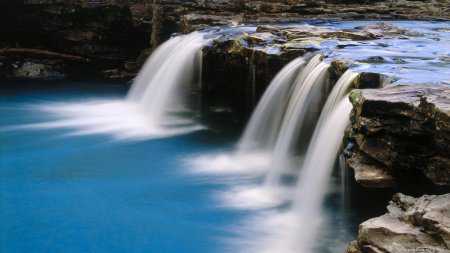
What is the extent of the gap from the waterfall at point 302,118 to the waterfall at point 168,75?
380 cm

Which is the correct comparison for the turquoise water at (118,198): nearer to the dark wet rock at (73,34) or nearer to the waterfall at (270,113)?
the waterfall at (270,113)

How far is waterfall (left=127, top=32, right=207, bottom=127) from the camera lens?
12703 millimetres

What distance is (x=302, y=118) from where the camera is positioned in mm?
8906

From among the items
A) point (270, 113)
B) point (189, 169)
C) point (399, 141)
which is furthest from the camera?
point (270, 113)

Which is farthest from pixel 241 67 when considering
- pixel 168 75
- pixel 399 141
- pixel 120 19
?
pixel 120 19

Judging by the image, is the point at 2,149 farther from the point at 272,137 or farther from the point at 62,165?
the point at 272,137

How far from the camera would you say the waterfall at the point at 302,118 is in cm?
880

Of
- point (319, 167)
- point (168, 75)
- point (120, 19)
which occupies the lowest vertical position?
point (319, 167)

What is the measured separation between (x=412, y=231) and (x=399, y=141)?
1.65 metres

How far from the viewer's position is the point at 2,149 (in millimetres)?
10477

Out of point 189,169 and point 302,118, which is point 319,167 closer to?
point 302,118

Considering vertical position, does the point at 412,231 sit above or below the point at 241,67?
below

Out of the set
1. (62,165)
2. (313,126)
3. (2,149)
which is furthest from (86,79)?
(313,126)

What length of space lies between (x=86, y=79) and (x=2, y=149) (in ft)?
21.7
